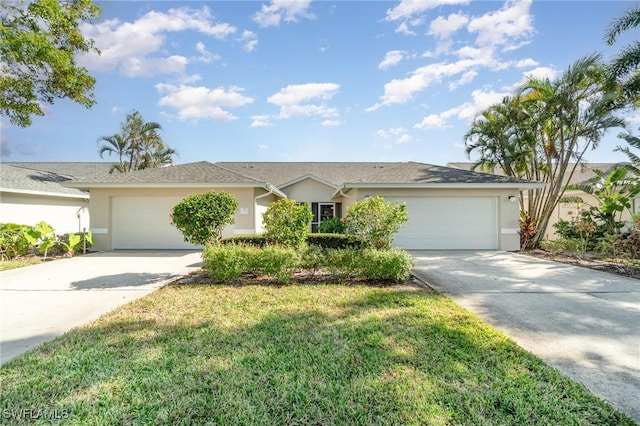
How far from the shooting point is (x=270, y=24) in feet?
33.0

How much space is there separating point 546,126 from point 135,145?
2369cm

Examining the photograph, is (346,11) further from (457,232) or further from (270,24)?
(457,232)

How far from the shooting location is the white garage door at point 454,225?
12.6 m

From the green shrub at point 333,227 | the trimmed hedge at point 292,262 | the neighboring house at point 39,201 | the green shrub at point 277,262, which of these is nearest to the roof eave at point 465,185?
the green shrub at point 333,227

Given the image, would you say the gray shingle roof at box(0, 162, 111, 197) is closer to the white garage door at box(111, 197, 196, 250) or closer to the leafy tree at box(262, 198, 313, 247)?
the white garage door at box(111, 197, 196, 250)

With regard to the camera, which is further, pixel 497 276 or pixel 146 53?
pixel 146 53

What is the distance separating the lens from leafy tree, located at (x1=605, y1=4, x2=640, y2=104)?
9734 millimetres

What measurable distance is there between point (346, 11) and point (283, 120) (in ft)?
26.0

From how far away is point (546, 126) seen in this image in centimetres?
1252

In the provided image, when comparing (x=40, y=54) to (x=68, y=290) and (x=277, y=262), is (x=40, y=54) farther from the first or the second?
(x=277, y=262)

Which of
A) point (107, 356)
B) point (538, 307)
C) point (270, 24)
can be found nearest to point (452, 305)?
point (538, 307)

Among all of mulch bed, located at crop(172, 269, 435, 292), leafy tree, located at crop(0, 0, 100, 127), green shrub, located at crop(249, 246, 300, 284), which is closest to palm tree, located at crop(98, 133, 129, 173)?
leafy tree, located at crop(0, 0, 100, 127)

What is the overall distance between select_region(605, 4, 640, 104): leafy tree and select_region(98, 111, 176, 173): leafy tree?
23.9m

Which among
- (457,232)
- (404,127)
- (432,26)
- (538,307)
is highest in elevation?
(432,26)
